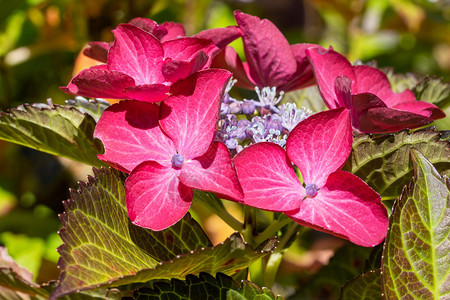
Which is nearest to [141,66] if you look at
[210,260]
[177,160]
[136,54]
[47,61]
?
[136,54]

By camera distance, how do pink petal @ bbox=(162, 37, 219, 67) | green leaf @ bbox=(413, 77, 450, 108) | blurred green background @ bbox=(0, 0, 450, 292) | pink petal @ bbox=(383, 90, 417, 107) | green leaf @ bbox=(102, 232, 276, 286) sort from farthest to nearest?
1. blurred green background @ bbox=(0, 0, 450, 292)
2. green leaf @ bbox=(413, 77, 450, 108)
3. pink petal @ bbox=(383, 90, 417, 107)
4. pink petal @ bbox=(162, 37, 219, 67)
5. green leaf @ bbox=(102, 232, 276, 286)

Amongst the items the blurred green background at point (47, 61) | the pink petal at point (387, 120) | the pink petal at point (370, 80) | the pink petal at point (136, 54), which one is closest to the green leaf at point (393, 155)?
the pink petal at point (387, 120)

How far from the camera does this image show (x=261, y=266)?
2.23ft

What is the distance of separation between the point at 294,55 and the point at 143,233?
31 cm

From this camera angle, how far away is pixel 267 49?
2.24 feet

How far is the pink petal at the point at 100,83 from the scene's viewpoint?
20.8 inches

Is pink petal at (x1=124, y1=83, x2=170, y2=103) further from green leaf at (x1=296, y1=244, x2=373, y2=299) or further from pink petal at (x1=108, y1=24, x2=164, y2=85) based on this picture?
green leaf at (x1=296, y1=244, x2=373, y2=299)

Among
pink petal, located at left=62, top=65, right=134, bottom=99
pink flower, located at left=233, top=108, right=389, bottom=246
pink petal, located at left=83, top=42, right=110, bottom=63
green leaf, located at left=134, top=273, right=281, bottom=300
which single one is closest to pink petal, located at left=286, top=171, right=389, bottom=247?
pink flower, located at left=233, top=108, right=389, bottom=246

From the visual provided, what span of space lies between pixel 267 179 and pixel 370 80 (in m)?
0.24

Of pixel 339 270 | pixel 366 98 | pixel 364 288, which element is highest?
pixel 366 98

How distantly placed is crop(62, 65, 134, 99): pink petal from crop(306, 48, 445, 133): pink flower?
22cm

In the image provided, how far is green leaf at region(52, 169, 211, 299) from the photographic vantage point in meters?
0.51

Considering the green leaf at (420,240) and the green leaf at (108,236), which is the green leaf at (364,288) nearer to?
the green leaf at (420,240)

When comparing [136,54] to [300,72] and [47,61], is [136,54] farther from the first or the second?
[47,61]
